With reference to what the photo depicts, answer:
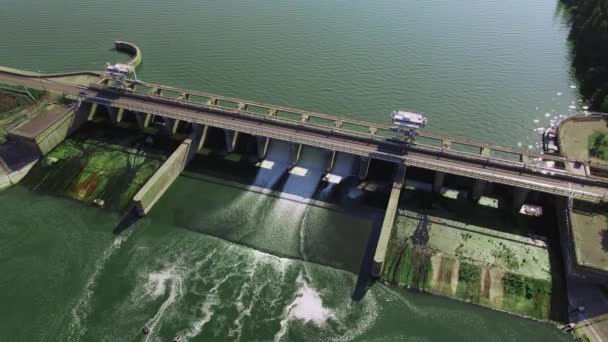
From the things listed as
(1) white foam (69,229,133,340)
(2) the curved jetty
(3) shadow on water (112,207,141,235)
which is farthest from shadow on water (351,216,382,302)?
(2) the curved jetty

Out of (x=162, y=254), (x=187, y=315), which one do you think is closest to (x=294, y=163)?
(x=162, y=254)

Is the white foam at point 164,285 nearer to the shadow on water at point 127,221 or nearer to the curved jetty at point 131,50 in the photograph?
the shadow on water at point 127,221

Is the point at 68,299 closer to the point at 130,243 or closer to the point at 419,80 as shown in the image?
the point at 130,243

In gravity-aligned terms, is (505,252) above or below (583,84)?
below

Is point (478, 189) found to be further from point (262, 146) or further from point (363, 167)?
point (262, 146)

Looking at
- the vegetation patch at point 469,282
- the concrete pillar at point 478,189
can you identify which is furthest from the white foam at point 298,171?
the vegetation patch at point 469,282

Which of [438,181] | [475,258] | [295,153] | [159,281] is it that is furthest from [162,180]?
[475,258]
